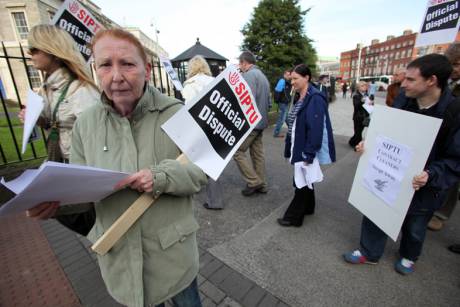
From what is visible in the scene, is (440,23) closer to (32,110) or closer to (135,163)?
(135,163)

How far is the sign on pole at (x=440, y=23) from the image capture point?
336 cm

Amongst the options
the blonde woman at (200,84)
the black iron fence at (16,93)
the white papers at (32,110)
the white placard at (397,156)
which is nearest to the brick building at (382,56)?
the black iron fence at (16,93)

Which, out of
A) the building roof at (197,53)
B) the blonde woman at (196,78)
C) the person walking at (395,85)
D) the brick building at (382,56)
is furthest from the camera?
the brick building at (382,56)

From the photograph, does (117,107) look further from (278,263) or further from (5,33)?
(5,33)

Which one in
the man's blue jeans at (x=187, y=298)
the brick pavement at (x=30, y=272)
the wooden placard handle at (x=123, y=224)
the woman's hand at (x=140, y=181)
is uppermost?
the woman's hand at (x=140, y=181)

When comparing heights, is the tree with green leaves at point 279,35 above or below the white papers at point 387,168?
above

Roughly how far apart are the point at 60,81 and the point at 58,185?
149cm

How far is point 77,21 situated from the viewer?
10.9 ft

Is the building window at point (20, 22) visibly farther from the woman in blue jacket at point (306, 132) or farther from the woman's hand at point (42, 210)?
the woman's hand at point (42, 210)

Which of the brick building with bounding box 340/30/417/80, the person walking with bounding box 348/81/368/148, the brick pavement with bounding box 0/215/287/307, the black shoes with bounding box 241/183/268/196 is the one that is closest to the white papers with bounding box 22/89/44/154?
the brick pavement with bounding box 0/215/287/307

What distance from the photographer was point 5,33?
2131cm

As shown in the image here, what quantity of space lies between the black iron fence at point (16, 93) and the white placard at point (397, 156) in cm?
216

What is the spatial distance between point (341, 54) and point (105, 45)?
4266 inches

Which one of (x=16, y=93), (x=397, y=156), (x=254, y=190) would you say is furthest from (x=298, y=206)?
(x=16, y=93)
